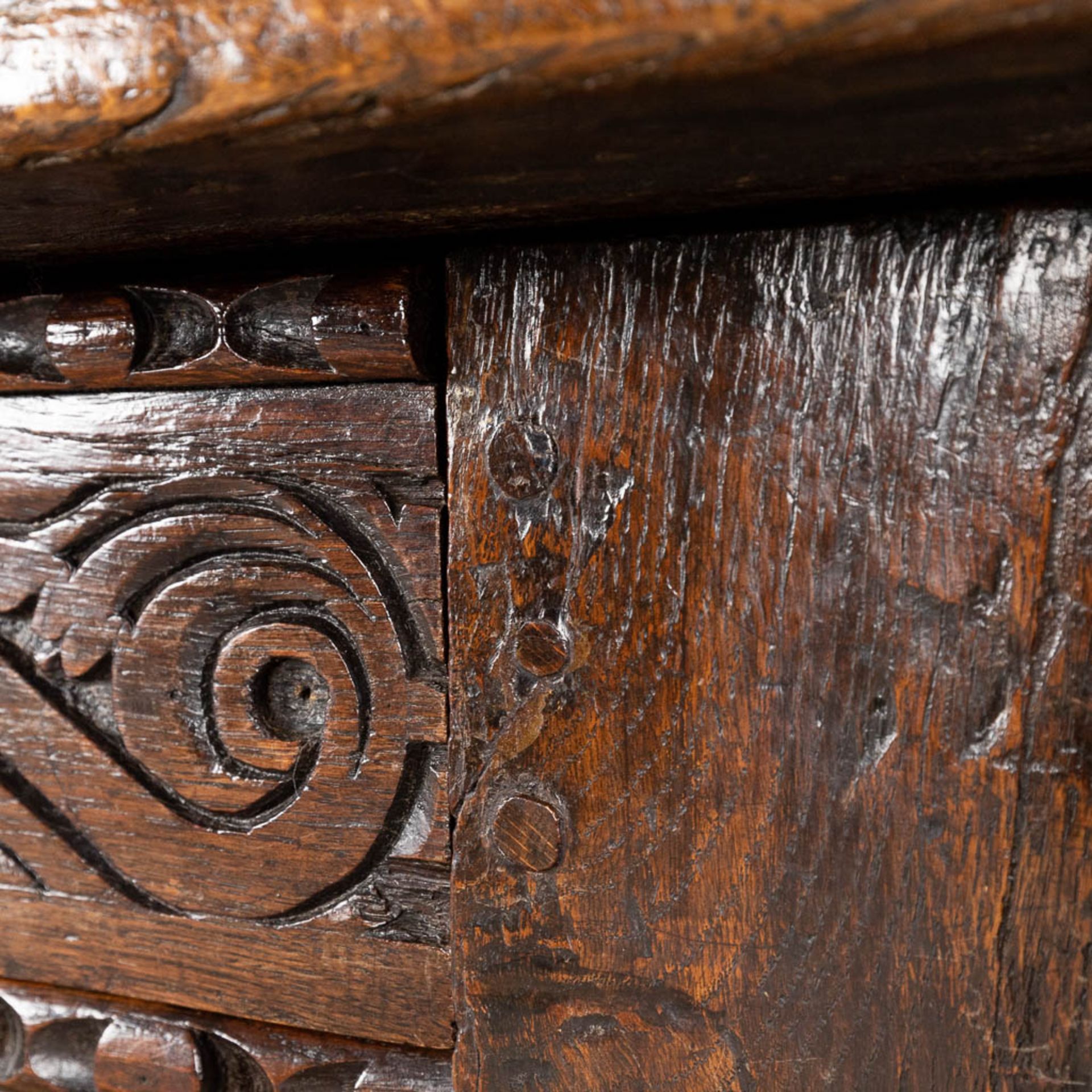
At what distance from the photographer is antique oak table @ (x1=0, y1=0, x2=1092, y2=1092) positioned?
10.8 inches

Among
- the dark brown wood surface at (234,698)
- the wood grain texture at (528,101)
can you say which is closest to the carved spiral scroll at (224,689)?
the dark brown wood surface at (234,698)

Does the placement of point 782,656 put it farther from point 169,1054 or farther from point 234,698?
point 169,1054

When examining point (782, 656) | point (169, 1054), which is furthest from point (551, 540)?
point (169, 1054)

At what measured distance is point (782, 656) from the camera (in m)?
0.38

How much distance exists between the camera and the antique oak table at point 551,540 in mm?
274

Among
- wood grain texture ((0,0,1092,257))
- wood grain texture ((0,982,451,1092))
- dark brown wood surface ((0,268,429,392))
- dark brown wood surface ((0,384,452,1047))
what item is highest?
wood grain texture ((0,0,1092,257))

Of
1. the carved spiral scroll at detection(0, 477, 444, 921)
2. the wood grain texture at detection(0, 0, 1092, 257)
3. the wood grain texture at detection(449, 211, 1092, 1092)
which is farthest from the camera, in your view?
the carved spiral scroll at detection(0, 477, 444, 921)

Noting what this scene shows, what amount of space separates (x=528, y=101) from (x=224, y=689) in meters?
0.34

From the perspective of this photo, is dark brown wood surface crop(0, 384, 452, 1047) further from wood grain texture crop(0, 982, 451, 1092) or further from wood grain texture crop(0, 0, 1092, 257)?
wood grain texture crop(0, 0, 1092, 257)

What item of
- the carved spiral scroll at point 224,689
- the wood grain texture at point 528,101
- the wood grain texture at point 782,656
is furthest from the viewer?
the carved spiral scroll at point 224,689

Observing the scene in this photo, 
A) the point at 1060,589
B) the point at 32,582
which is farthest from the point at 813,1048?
the point at 32,582

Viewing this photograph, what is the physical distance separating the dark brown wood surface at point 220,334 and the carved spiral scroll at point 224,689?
6cm

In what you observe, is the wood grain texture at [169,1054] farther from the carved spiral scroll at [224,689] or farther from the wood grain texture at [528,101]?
the wood grain texture at [528,101]

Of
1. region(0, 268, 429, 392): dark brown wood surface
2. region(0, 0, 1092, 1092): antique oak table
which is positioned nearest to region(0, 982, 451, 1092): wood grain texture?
region(0, 0, 1092, 1092): antique oak table
